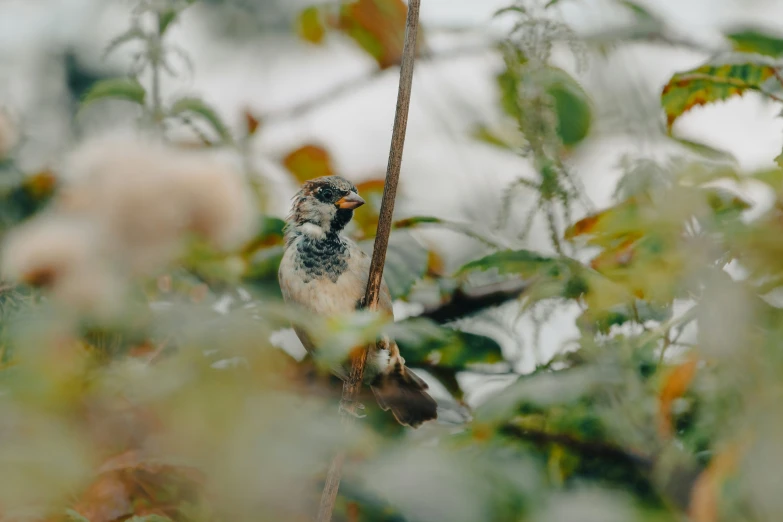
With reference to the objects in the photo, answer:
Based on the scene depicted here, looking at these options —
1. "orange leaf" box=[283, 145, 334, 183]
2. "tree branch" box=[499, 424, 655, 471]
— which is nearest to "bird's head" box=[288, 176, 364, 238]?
"orange leaf" box=[283, 145, 334, 183]

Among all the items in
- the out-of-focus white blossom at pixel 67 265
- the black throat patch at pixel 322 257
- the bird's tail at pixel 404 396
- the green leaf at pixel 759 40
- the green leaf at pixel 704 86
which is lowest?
the bird's tail at pixel 404 396

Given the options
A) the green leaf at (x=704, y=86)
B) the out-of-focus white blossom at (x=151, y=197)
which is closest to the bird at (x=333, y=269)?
Result: the out-of-focus white blossom at (x=151, y=197)

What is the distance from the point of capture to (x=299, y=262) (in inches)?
68.8

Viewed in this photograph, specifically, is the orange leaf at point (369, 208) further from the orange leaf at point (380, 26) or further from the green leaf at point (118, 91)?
the green leaf at point (118, 91)

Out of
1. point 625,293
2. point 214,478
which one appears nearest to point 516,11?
point 625,293

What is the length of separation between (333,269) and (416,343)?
0.64 meters

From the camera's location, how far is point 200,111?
4.98 ft

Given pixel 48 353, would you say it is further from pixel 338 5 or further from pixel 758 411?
pixel 338 5

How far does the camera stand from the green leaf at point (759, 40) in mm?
1194

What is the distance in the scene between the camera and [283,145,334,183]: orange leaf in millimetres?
2018

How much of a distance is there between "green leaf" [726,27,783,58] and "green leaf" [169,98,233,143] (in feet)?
2.96

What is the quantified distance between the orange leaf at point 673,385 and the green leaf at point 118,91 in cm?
104

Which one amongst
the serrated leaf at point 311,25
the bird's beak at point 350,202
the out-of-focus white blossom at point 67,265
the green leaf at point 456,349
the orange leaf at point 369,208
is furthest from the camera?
the serrated leaf at point 311,25

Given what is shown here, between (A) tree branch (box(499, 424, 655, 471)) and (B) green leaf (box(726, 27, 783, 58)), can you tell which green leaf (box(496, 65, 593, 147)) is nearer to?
(B) green leaf (box(726, 27, 783, 58))
